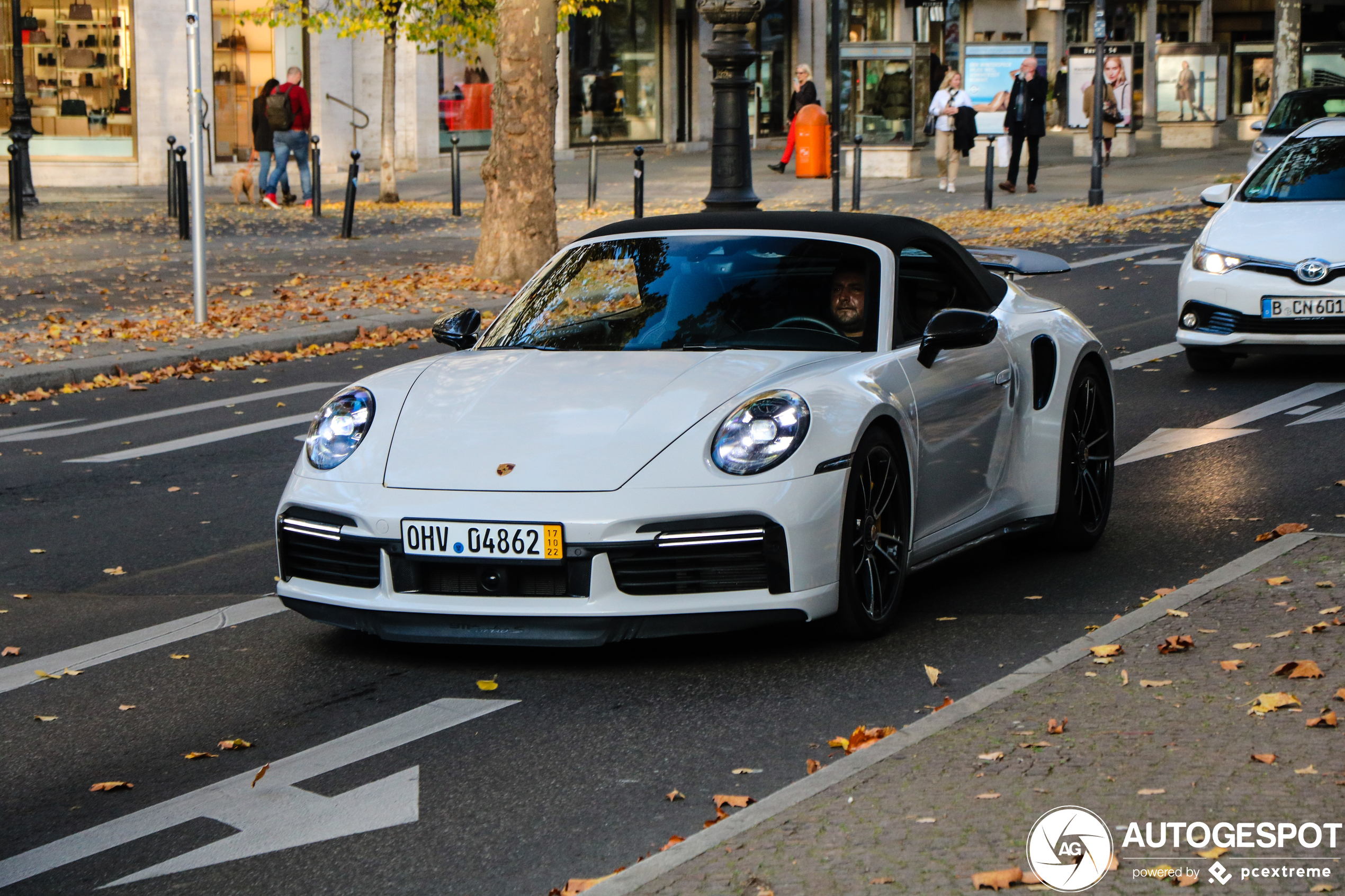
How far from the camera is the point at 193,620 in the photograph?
6484 millimetres

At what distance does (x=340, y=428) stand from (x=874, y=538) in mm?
1677

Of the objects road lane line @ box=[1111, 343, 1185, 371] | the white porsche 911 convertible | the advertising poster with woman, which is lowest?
road lane line @ box=[1111, 343, 1185, 371]

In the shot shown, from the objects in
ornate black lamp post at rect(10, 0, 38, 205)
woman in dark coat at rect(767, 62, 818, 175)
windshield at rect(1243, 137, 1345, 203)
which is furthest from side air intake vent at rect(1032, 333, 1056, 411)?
woman in dark coat at rect(767, 62, 818, 175)

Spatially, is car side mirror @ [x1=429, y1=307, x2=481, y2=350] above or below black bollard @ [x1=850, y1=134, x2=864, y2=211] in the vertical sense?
below

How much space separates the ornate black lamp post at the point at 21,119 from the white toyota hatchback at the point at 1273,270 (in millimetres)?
16428

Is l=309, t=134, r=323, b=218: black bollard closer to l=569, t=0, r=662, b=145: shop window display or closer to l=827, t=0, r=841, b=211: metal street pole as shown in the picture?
l=827, t=0, r=841, b=211: metal street pole

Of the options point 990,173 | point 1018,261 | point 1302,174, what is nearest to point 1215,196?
point 1302,174

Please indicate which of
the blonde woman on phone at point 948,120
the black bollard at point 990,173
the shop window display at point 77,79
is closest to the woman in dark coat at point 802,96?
the blonde woman on phone at point 948,120

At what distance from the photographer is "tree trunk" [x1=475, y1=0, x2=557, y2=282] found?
18578mm

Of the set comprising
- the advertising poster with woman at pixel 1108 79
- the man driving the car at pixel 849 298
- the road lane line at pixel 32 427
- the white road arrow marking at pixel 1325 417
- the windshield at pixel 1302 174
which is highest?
the advertising poster with woman at pixel 1108 79

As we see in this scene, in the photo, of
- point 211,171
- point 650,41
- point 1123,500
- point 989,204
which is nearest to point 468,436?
point 1123,500

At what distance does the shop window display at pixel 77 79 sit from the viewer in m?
33.5

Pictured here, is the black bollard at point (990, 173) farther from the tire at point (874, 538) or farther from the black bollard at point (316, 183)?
the tire at point (874, 538)

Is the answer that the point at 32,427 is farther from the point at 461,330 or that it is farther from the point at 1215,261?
the point at 1215,261
